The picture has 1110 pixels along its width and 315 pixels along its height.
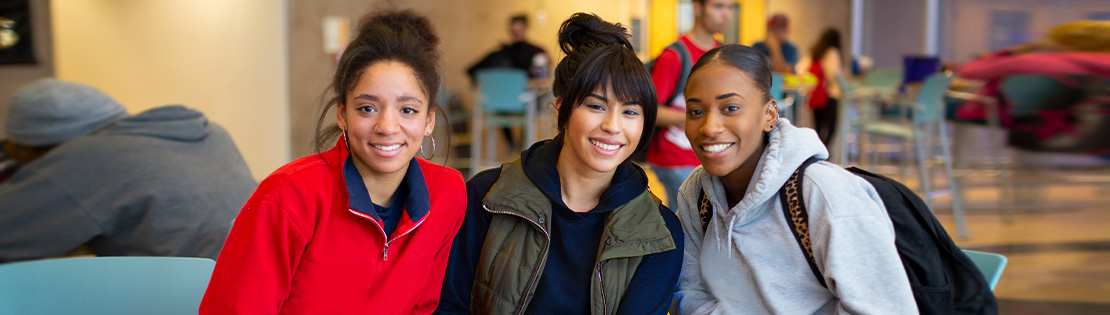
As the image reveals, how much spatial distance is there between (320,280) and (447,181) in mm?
297

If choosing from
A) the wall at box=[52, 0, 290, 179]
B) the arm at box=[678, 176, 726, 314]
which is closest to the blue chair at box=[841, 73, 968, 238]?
the arm at box=[678, 176, 726, 314]

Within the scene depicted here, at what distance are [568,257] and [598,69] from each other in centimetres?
33

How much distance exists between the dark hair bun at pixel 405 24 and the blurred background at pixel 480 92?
0.05m

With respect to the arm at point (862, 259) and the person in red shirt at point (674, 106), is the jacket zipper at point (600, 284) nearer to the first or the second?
the arm at point (862, 259)

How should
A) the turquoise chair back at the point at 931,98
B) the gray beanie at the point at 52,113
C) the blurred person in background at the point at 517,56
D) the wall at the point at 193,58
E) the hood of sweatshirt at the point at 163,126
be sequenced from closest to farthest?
1. the hood of sweatshirt at the point at 163,126
2. the gray beanie at the point at 52,113
3. the turquoise chair back at the point at 931,98
4. the wall at the point at 193,58
5. the blurred person in background at the point at 517,56

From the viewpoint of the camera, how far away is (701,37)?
8.52ft

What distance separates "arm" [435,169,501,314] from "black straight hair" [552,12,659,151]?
229mm

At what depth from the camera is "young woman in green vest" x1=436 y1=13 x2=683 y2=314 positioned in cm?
139

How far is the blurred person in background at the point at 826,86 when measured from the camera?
606cm

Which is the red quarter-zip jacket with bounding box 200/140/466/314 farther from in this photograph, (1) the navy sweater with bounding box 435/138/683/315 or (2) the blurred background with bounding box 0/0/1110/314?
(2) the blurred background with bounding box 0/0/1110/314

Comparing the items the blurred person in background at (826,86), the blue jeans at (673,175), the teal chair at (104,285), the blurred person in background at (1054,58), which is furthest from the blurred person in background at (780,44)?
the teal chair at (104,285)

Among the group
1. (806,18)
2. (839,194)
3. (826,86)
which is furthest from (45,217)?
(806,18)

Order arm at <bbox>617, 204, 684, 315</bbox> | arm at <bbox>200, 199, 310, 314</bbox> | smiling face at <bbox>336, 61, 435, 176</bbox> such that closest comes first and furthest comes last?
arm at <bbox>200, 199, 310, 314</bbox> < smiling face at <bbox>336, 61, 435, 176</bbox> < arm at <bbox>617, 204, 684, 315</bbox>

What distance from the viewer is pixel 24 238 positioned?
6.36 ft
